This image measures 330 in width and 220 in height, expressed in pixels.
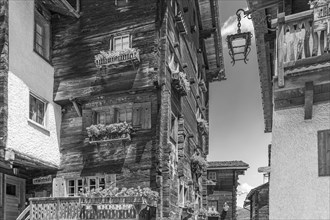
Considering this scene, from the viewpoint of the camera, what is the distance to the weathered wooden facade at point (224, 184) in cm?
3456

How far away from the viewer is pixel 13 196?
17.3 metres

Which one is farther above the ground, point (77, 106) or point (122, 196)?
point (77, 106)

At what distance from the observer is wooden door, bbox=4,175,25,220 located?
55.0ft

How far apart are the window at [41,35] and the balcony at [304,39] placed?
12.2m

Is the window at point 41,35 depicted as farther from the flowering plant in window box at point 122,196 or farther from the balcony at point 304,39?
the balcony at point 304,39

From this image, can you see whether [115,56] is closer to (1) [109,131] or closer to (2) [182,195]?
(1) [109,131]

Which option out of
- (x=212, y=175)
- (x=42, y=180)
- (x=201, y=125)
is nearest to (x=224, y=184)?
(x=212, y=175)

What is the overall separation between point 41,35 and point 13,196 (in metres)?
7.65

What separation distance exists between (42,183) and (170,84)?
7.50m

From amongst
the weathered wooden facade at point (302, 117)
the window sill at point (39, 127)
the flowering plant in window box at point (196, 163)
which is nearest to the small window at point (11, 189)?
the window sill at point (39, 127)

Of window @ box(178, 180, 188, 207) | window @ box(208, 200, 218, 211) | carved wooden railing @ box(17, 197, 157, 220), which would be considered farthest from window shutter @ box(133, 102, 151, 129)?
window @ box(208, 200, 218, 211)

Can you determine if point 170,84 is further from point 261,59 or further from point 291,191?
point 291,191

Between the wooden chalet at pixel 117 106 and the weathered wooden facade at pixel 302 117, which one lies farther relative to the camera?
the wooden chalet at pixel 117 106

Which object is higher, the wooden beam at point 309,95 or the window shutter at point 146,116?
the window shutter at point 146,116
